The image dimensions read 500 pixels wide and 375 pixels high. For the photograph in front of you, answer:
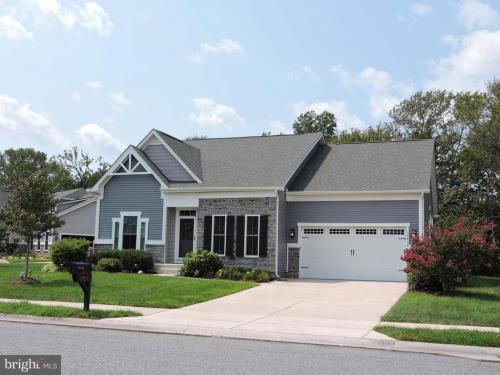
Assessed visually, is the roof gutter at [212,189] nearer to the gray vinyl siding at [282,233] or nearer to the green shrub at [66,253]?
the gray vinyl siding at [282,233]

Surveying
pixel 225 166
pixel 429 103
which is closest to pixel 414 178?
pixel 225 166

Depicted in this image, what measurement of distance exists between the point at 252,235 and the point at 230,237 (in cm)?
96

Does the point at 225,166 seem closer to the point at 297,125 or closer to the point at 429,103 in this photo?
the point at 429,103

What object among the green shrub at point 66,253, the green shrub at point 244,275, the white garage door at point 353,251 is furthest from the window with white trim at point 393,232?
the green shrub at point 66,253

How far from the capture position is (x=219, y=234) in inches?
935

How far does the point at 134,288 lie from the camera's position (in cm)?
1725

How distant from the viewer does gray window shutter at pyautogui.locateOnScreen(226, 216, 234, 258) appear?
23391 mm

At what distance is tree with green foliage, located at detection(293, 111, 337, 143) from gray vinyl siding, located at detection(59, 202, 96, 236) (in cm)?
2414

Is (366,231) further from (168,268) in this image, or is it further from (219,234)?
(168,268)

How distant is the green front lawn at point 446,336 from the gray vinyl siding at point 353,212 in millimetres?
11465

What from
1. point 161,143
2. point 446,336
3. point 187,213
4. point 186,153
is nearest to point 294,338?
point 446,336

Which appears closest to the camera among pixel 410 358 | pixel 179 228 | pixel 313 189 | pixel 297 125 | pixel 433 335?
pixel 410 358

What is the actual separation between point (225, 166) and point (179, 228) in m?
3.55

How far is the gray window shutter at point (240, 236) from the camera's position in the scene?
23.3m
